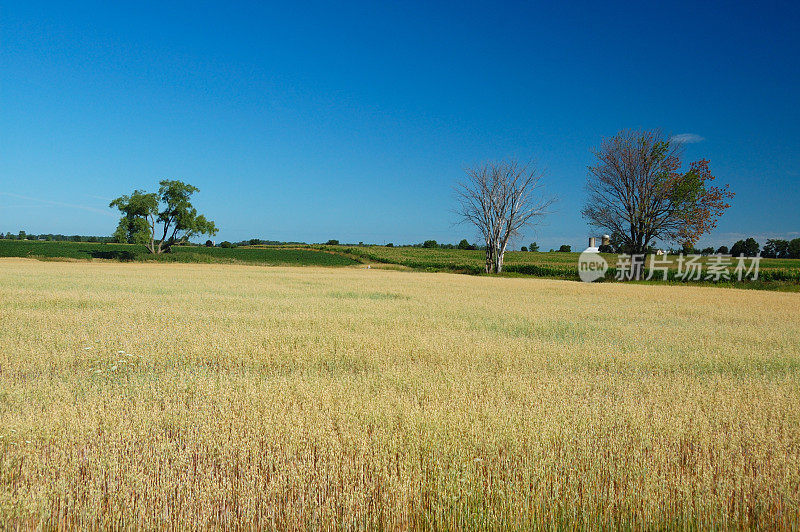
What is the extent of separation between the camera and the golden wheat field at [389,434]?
331cm

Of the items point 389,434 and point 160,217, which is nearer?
Answer: point 389,434

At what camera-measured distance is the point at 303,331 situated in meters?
10.6

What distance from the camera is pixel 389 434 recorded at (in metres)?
4.30

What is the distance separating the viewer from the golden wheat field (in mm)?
3314

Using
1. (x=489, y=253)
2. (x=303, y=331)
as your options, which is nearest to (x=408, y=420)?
(x=303, y=331)

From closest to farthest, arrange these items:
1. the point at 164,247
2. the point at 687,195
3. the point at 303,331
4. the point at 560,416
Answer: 1. the point at 560,416
2. the point at 303,331
3. the point at 687,195
4. the point at 164,247

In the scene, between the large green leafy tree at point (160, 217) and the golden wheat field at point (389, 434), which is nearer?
the golden wheat field at point (389, 434)

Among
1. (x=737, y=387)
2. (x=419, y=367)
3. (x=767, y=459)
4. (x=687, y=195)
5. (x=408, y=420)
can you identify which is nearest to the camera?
(x=767, y=459)

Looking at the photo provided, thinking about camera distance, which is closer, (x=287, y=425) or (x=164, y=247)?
(x=287, y=425)

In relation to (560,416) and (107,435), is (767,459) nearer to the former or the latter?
(560,416)

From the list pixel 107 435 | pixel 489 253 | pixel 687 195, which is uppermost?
pixel 687 195

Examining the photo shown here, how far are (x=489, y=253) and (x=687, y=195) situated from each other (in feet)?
67.7

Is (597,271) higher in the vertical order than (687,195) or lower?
lower

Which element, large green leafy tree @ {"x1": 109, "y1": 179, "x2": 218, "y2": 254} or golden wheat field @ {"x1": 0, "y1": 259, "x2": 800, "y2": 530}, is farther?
large green leafy tree @ {"x1": 109, "y1": 179, "x2": 218, "y2": 254}
